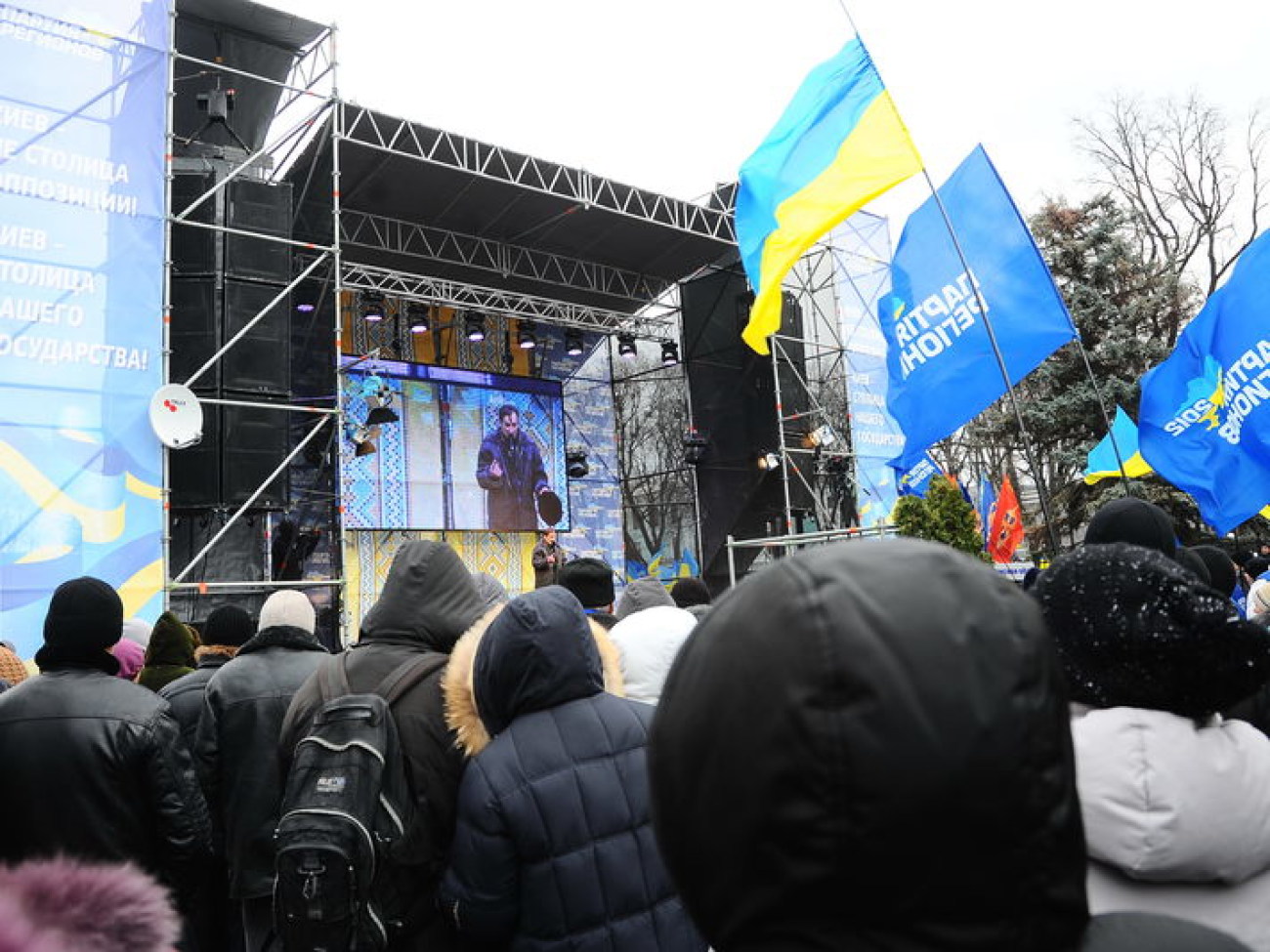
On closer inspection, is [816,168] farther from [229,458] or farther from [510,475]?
[510,475]

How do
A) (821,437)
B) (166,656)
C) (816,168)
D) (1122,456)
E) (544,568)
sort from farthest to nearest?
(821,437)
(1122,456)
(544,568)
(816,168)
(166,656)

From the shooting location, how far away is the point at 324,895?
2.26 meters

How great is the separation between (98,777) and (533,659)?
1.45m

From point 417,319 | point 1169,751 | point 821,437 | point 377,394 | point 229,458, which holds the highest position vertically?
point 417,319

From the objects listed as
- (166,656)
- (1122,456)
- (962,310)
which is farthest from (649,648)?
(1122,456)

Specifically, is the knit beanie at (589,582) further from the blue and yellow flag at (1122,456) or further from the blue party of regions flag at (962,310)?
the blue and yellow flag at (1122,456)

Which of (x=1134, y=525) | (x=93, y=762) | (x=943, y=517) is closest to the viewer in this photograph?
(x=1134, y=525)

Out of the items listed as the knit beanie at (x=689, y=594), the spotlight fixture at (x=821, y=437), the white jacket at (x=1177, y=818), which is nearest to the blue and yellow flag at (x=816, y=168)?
the knit beanie at (x=689, y=594)

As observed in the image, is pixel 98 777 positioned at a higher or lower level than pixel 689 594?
lower

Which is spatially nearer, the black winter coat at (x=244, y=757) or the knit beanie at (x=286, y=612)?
the black winter coat at (x=244, y=757)

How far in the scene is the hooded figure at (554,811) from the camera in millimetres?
2176

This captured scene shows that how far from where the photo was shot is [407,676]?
8.61 feet

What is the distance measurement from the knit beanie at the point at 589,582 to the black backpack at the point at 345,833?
6.61 ft

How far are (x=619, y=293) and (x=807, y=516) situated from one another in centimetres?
556
